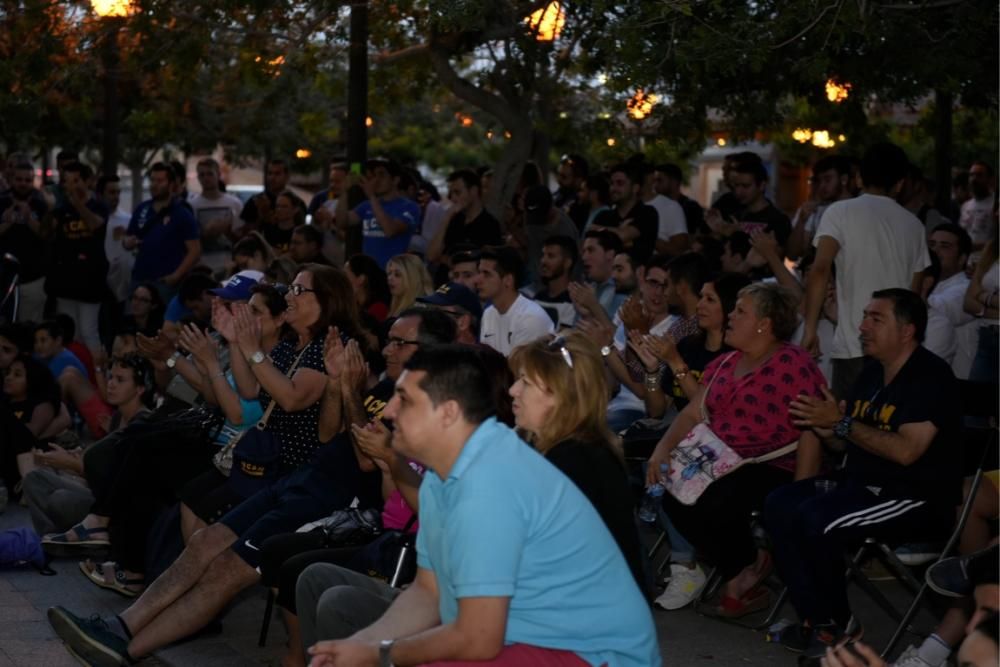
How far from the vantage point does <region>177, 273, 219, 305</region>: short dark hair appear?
11.1m

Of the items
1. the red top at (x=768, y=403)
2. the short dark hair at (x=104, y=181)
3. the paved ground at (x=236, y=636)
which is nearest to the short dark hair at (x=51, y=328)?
the short dark hair at (x=104, y=181)

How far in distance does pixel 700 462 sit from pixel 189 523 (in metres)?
2.59

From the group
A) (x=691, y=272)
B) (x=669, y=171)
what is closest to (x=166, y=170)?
(x=669, y=171)

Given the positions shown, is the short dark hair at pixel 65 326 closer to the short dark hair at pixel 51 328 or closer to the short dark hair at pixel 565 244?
the short dark hair at pixel 51 328

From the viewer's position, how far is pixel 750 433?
750 centimetres

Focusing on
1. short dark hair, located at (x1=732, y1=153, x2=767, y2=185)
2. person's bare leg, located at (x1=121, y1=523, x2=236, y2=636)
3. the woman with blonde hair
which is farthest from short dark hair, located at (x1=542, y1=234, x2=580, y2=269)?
person's bare leg, located at (x1=121, y1=523, x2=236, y2=636)

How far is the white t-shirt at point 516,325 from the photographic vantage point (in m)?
9.43

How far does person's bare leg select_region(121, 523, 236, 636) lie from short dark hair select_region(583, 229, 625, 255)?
13.8ft

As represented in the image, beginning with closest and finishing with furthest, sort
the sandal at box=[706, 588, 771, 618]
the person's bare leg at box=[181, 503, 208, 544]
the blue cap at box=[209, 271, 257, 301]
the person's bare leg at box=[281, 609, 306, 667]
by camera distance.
Result: the person's bare leg at box=[281, 609, 306, 667] < the sandal at box=[706, 588, 771, 618] < the person's bare leg at box=[181, 503, 208, 544] < the blue cap at box=[209, 271, 257, 301]

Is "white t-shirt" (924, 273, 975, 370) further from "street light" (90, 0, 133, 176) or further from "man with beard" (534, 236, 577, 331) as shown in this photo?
"street light" (90, 0, 133, 176)

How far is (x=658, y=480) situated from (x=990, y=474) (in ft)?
5.21

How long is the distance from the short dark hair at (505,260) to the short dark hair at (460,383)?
4974mm

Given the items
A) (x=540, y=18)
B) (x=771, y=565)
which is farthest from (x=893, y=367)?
(x=540, y=18)

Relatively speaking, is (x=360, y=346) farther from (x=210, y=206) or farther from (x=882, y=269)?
(x=210, y=206)
